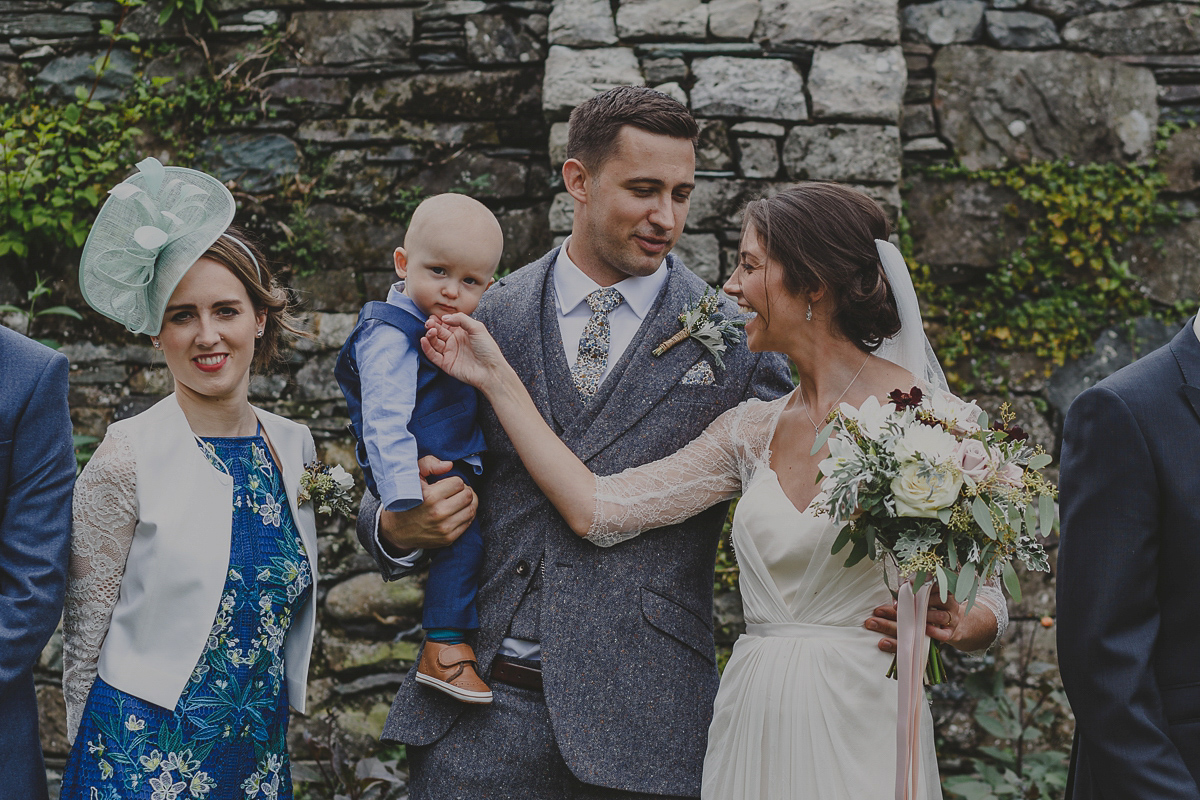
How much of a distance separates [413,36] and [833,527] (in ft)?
9.50

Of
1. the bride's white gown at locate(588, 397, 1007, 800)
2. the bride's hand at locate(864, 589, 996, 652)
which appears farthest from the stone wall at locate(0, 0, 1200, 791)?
the bride's hand at locate(864, 589, 996, 652)

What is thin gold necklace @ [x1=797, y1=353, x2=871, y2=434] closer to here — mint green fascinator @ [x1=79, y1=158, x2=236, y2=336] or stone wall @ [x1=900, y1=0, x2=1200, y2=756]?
mint green fascinator @ [x1=79, y1=158, x2=236, y2=336]

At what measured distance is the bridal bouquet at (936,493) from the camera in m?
1.84

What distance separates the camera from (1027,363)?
4051 mm

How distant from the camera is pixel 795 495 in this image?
222 centimetres

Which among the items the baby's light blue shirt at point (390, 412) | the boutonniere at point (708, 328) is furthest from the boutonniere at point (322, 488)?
the boutonniere at point (708, 328)

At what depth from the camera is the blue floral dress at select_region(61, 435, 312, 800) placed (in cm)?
208

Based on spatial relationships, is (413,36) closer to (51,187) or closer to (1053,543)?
(51,187)

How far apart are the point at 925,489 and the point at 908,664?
410mm

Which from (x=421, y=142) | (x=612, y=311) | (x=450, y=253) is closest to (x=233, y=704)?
(x=450, y=253)

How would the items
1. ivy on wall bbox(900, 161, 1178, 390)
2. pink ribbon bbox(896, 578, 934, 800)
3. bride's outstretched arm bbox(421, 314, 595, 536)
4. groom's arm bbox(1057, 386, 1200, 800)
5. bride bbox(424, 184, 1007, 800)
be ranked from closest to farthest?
groom's arm bbox(1057, 386, 1200, 800)
pink ribbon bbox(896, 578, 934, 800)
bride bbox(424, 184, 1007, 800)
bride's outstretched arm bbox(421, 314, 595, 536)
ivy on wall bbox(900, 161, 1178, 390)

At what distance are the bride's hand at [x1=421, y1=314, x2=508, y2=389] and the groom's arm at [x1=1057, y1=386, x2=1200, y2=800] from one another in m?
1.24

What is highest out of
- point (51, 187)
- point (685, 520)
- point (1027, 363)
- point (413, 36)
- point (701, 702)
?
point (413, 36)

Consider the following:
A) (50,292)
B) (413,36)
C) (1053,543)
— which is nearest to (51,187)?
(50,292)
